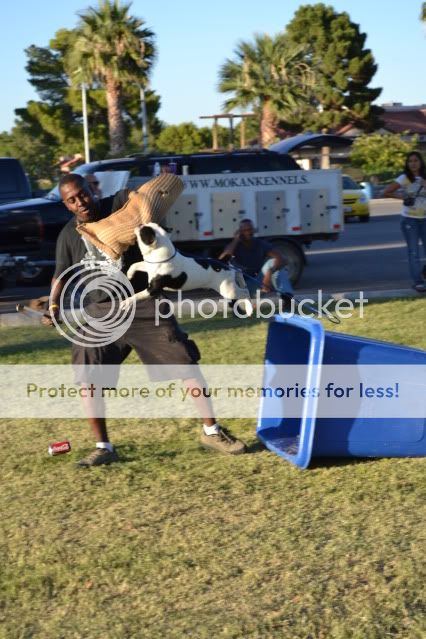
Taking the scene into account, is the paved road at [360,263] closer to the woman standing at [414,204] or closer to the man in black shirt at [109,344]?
the woman standing at [414,204]

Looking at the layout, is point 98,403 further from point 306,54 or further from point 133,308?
point 306,54

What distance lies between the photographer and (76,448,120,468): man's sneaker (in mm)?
5797

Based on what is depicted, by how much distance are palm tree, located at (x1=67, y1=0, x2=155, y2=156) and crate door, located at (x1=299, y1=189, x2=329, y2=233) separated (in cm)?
2795

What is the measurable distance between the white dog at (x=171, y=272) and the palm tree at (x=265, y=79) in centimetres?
3989

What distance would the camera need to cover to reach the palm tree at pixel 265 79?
4425 cm

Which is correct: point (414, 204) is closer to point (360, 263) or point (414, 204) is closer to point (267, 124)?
point (360, 263)

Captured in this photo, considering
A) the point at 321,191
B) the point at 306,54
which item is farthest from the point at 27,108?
the point at 321,191

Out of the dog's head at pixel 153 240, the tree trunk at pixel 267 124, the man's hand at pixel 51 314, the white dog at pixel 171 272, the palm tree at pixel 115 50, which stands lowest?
the man's hand at pixel 51 314

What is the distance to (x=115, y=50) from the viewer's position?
41500 mm

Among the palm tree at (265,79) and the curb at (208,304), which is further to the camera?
the palm tree at (265,79)

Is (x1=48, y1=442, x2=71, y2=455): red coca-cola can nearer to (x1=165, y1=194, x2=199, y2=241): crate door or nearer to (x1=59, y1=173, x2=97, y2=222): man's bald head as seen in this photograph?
(x1=59, y1=173, x2=97, y2=222): man's bald head

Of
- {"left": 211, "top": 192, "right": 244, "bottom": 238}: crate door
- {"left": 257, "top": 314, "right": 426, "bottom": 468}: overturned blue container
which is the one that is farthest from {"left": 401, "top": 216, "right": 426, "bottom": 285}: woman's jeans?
{"left": 257, "top": 314, "right": 426, "bottom": 468}: overturned blue container

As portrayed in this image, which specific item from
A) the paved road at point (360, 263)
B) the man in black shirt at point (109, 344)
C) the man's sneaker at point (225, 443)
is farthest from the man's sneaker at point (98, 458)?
the paved road at point (360, 263)

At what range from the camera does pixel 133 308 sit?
560 centimetres
